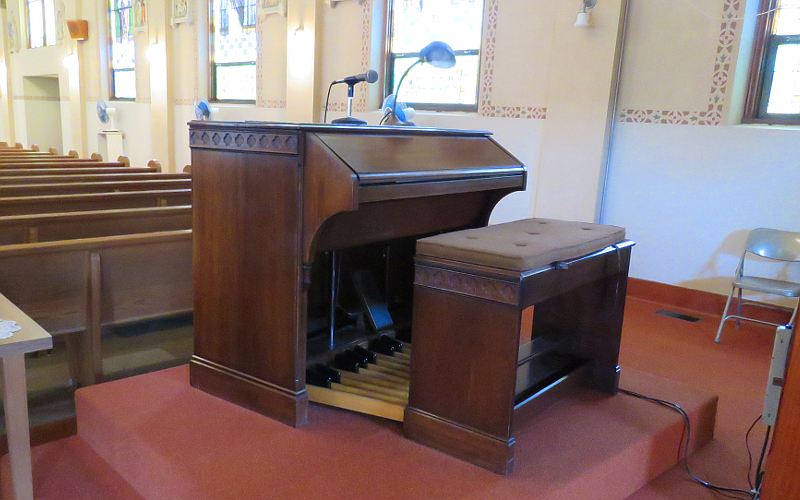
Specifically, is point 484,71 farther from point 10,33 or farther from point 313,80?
point 10,33

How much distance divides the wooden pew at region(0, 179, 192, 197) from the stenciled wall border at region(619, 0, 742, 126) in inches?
129

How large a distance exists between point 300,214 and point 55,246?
4.38 ft

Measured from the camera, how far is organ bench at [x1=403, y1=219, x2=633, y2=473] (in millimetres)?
1797

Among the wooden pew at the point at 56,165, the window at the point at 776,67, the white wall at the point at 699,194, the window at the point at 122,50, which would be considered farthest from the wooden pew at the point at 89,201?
the window at the point at 122,50

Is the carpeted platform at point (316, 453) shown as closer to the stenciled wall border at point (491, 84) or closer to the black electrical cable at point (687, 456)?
Result: the black electrical cable at point (687, 456)

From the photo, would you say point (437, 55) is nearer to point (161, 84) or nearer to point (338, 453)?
point (338, 453)

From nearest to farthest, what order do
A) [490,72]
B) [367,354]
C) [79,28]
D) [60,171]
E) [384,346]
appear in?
[367,354] < [384,346] < [490,72] < [60,171] < [79,28]

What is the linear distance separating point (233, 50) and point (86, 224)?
5.24 m

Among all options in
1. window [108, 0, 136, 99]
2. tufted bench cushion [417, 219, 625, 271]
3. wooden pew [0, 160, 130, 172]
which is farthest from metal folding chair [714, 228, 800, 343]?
window [108, 0, 136, 99]

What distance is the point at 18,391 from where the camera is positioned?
188cm

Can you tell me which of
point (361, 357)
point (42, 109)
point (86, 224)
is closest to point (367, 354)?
point (361, 357)

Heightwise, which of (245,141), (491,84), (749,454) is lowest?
(749,454)

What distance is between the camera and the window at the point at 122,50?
9.98 m

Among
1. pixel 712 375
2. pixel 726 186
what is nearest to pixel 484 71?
pixel 726 186
